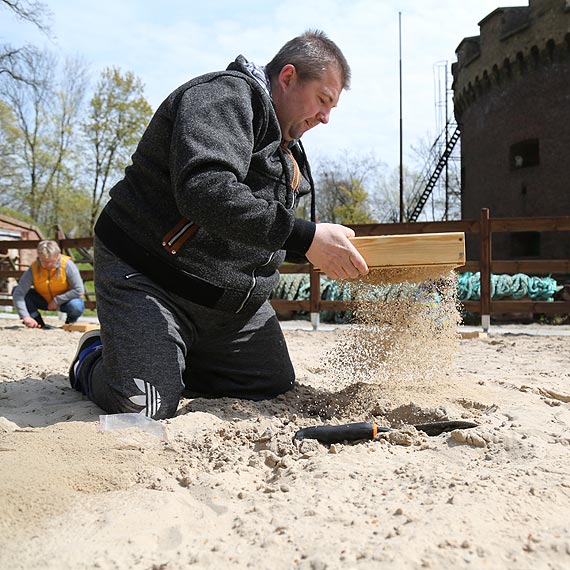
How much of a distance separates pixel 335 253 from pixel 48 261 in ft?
18.2

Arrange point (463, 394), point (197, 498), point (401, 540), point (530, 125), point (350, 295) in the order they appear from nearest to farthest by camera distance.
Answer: point (401, 540) → point (197, 498) → point (463, 394) → point (350, 295) → point (530, 125)

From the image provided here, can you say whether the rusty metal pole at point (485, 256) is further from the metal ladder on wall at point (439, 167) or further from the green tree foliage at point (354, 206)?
the green tree foliage at point (354, 206)

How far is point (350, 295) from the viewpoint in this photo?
321 cm

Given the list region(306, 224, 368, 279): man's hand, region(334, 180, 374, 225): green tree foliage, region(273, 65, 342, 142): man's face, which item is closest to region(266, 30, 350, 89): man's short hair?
region(273, 65, 342, 142): man's face

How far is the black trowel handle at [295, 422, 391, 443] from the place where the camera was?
2266 millimetres

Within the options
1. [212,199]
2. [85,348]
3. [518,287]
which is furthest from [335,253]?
[518,287]

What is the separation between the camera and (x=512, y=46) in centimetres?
1734

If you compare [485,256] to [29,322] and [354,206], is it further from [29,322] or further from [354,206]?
[354,206]

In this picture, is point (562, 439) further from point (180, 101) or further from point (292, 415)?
point (180, 101)

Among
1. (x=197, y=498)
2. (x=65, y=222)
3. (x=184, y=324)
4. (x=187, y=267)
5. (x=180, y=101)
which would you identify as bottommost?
(x=197, y=498)

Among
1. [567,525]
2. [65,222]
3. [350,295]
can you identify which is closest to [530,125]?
[350,295]

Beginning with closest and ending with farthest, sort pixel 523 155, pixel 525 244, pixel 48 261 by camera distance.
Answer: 1. pixel 48 261
2. pixel 523 155
3. pixel 525 244

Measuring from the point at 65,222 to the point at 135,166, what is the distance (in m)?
32.5

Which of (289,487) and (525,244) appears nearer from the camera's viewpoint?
(289,487)
